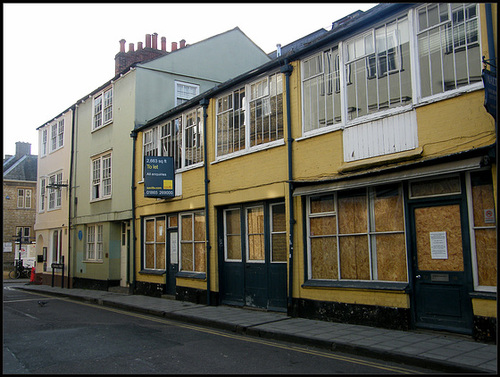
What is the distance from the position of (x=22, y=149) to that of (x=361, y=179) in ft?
146

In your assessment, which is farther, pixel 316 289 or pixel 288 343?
pixel 316 289

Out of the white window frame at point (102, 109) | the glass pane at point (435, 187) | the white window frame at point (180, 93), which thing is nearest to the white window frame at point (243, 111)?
the glass pane at point (435, 187)

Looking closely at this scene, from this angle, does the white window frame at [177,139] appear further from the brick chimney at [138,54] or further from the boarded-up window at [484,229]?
the boarded-up window at [484,229]

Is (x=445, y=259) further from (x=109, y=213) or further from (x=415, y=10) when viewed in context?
(x=109, y=213)

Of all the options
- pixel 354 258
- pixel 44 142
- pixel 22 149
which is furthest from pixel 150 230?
pixel 22 149

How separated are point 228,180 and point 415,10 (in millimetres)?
6625

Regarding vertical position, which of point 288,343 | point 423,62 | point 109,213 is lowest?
point 288,343

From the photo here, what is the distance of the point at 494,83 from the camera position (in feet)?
22.8

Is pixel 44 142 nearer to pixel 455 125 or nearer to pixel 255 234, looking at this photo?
pixel 255 234

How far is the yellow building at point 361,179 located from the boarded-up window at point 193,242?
2.7 inches

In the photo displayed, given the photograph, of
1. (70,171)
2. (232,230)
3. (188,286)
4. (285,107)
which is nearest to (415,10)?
(285,107)

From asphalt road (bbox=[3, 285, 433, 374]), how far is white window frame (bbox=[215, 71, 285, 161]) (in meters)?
4.89

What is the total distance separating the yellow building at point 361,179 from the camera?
7719 millimetres

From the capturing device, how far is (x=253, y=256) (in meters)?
12.4
